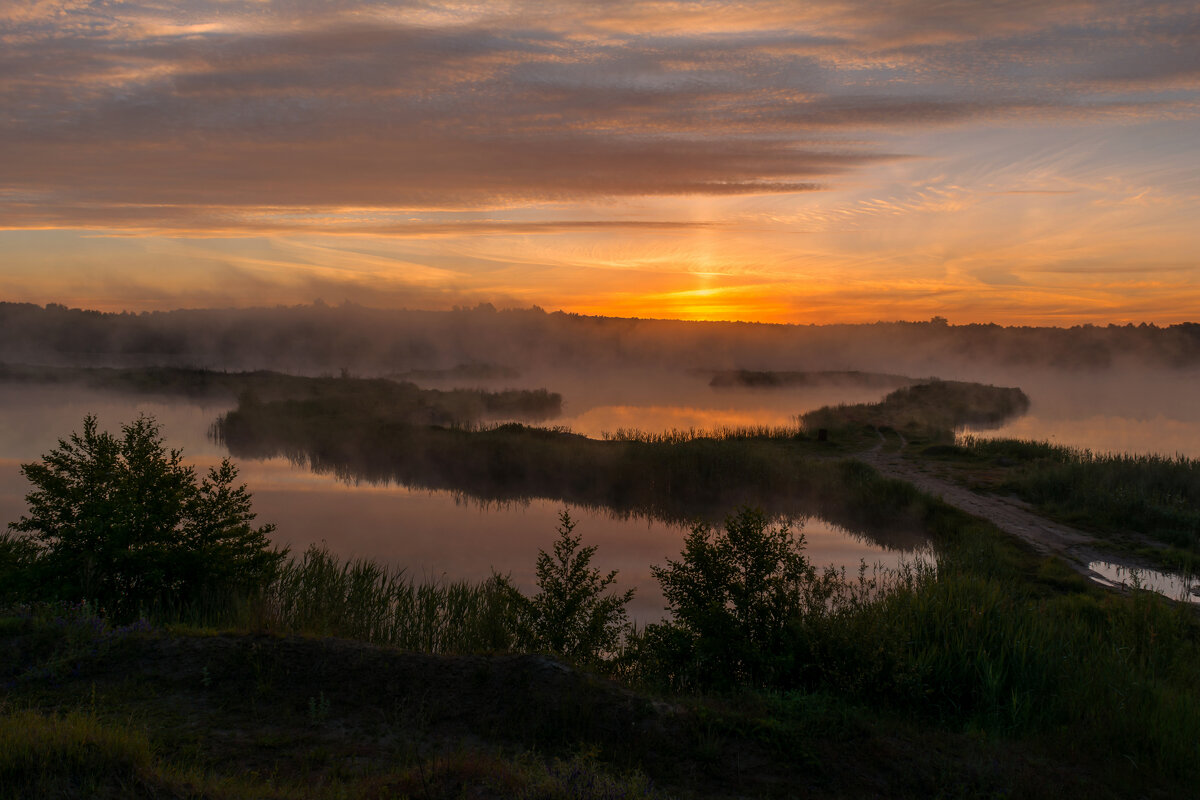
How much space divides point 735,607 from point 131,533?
8.05 metres

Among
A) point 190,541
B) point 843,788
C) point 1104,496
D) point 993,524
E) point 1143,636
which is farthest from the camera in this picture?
point 1104,496

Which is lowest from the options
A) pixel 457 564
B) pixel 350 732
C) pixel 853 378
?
pixel 457 564

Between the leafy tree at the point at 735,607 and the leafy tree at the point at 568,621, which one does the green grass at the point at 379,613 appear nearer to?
the leafy tree at the point at 568,621

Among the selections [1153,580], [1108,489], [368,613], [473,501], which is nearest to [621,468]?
[473,501]

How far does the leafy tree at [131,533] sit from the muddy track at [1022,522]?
14.7 metres

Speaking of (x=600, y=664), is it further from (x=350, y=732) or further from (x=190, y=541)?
(x=190, y=541)

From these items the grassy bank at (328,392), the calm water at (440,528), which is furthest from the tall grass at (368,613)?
the grassy bank at (328,392)

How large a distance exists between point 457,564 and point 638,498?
935cm

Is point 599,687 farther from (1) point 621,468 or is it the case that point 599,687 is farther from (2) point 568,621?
(1) point 621,468

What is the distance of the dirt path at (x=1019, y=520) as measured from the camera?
14406 mm

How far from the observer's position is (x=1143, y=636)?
8961mm

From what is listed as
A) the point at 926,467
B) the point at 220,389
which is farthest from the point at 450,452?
the point at 220,389

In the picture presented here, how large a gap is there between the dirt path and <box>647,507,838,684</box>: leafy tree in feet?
27.1

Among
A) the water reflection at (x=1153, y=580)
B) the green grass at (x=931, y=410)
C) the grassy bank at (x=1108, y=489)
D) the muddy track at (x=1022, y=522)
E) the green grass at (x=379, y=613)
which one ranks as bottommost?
the green grass at (x=379, y=613)
